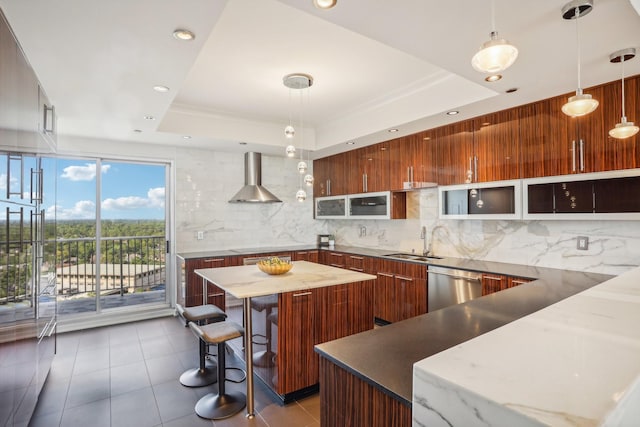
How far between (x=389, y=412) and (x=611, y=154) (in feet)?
8.69

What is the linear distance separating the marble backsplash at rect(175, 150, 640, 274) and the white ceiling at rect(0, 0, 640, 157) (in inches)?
31.4

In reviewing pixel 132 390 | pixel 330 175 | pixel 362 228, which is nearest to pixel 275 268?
pixel 132 390

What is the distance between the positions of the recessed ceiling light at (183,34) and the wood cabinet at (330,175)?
344 centimetres

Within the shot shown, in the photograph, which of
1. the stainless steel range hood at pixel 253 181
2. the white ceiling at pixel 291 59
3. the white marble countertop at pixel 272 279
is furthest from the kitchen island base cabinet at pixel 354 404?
the stainless steel range hood at pixel 253 181

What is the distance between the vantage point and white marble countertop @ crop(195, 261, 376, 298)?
2371 mm

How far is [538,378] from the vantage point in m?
0.75

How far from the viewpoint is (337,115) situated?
4.48 meters

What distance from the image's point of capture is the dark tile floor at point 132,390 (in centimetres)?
229

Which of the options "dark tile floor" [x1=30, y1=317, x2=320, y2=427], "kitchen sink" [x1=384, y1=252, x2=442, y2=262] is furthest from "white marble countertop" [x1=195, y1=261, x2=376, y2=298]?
"kitchen sink" [x1=384, y1=252, x2=442, y2=262]

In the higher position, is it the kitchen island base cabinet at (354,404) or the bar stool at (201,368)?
the kitchen island base cabinet at (354,404)

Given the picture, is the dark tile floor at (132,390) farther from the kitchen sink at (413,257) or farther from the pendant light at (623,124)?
the pendant light at (623,124)

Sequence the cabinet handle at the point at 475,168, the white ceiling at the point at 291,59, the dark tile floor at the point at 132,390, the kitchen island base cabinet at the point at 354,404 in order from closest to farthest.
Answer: the kitchen island base cabinet at the point at 354,404, the white ceiling at the point at 291,59, the dark tile floor at the point at 132,390, the cabinet handle at the point at 475,168

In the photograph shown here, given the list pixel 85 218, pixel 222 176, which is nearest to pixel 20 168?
pixel 85 218

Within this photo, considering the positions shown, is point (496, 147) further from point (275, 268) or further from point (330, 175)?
point (330, 175)
